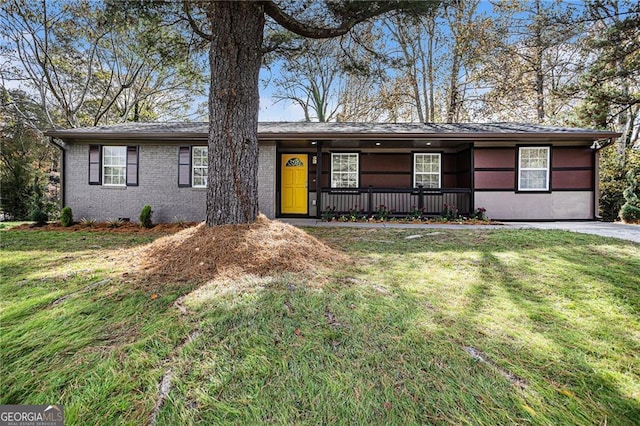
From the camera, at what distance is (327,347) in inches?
76.6

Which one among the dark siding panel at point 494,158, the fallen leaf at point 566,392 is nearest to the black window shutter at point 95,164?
the fallen leaf at point 566,392

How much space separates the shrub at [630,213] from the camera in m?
8.48

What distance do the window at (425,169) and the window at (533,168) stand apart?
2573 millimetres

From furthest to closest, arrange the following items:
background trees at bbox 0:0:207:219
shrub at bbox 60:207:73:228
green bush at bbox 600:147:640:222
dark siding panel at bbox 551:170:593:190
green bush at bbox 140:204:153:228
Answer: background trees at bbox 0:0:207:219 → green bush at bbox 600:147:640:222 → dark siding panel at bbox 551:170:593:190 → shrub at bbox 60:207:73:228 → green bush at bbox 140:204:153:228

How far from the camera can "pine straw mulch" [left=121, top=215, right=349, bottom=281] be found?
131 inches

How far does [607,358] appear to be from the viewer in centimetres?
191

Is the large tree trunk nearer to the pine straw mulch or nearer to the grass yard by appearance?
the pine straw mulch

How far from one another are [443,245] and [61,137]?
37.4ft

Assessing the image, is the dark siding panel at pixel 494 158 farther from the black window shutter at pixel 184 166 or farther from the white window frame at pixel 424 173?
the black window shutter at pixel 184 166

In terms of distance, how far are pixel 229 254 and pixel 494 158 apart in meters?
9.29

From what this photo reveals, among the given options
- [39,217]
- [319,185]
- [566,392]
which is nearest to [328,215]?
[319,185]

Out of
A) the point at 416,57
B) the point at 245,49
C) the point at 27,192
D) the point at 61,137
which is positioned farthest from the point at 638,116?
the point at 27,192

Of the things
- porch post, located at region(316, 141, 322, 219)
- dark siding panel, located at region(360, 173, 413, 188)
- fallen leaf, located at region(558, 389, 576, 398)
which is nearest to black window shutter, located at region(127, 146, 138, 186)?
porch post, located at region(316, 141, 322, 219)

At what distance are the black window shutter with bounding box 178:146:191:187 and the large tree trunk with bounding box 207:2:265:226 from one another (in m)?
5.14
